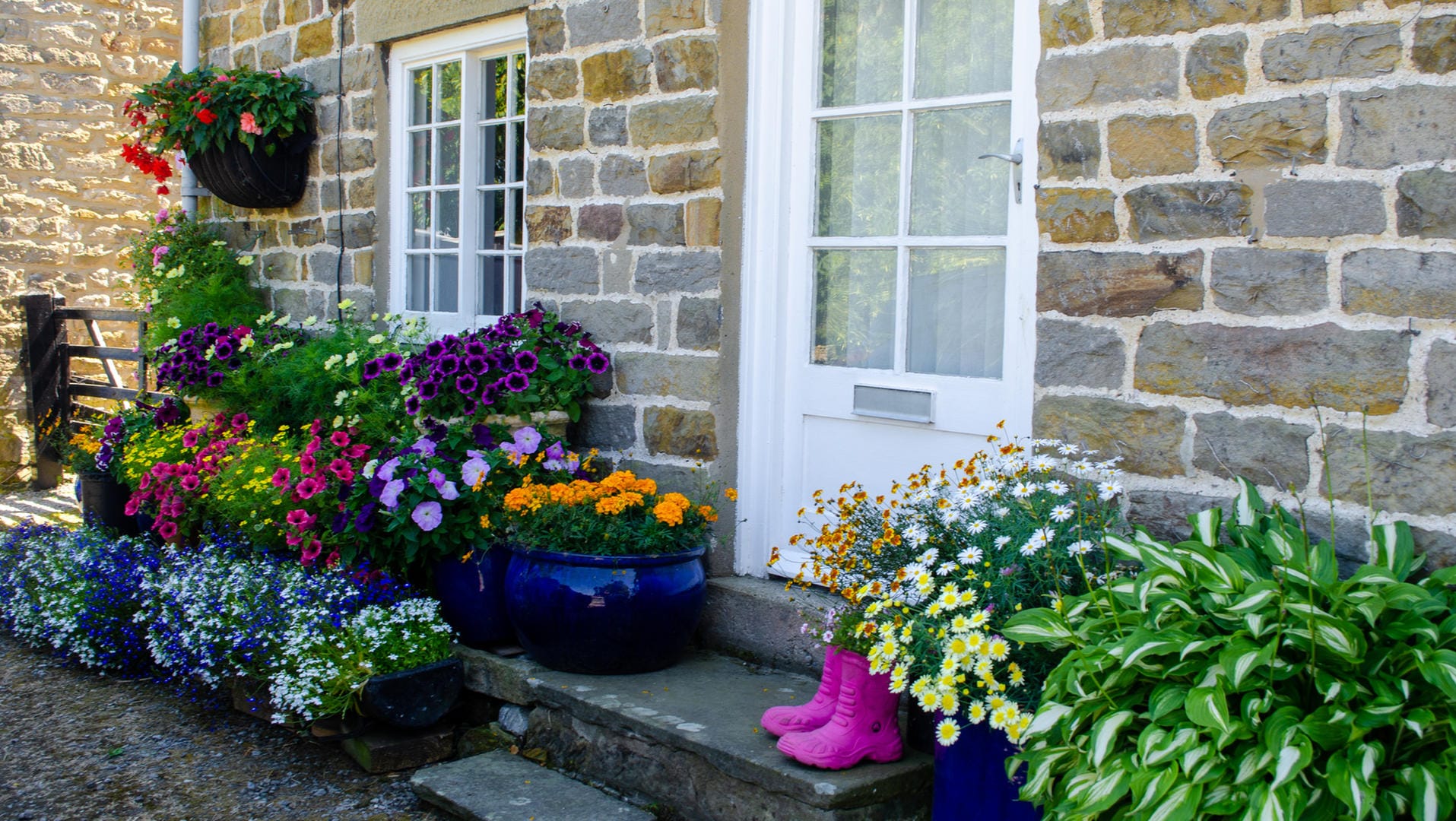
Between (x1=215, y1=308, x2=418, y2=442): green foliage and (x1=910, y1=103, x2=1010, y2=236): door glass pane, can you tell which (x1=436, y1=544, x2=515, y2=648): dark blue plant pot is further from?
(x1=910, y1=103, x2=1010, y2=236): door glass pane

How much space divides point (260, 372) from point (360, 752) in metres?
2.21

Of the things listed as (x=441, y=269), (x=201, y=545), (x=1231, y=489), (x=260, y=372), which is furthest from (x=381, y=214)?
(x=1231, y=489)

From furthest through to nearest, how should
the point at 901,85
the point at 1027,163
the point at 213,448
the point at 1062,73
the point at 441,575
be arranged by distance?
1. the point at 213,448
2. the point at 441,575
3. the point at 901,85
4. the point at 1027,163
5. the point at 1062,73

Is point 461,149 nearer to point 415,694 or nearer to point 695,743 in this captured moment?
point 415,694

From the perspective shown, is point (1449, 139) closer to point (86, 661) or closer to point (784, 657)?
point (784, 657)

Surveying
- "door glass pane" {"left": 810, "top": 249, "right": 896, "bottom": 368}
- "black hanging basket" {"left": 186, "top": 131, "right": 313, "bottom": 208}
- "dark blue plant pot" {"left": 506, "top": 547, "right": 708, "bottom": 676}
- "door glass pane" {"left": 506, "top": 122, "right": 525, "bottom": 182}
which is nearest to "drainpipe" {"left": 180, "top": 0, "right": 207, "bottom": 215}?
"black hanging basket" {"left": 186, "top": 131, "right": 313, "bottom": 208}

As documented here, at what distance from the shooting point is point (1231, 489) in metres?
2.91

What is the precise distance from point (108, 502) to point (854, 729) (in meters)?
4.18

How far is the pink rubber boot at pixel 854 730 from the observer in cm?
295

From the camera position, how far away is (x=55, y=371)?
814 cm

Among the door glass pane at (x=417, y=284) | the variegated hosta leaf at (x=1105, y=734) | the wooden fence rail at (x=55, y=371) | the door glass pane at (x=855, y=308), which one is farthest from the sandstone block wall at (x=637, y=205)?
the wooden fence rail at (x=55, y=371)

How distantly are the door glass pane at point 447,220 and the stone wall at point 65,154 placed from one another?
10.9 feet

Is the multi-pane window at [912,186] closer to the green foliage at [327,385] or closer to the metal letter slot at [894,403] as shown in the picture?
the metal letter slot at [894,403]

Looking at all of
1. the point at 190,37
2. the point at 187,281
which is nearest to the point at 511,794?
the point at 187,281
